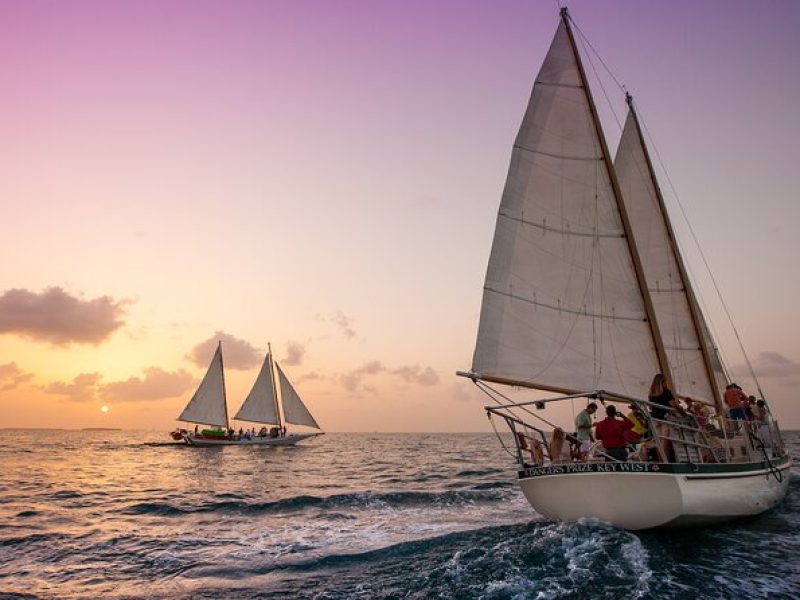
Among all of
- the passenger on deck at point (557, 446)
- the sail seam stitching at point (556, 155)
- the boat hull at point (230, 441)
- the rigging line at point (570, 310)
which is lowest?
the passenger on deck at point (557, 446)

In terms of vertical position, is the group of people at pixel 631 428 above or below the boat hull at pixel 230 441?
below

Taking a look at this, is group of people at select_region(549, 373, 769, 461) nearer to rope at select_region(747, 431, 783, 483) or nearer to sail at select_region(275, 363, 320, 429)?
rope at select_region(747, 431, 783, 483)

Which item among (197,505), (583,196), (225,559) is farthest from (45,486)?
(583,196)

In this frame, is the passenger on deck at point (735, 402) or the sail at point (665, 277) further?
the sail at point (665, 277)

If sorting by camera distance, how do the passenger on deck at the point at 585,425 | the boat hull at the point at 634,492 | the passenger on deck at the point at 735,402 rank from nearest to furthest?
the boat hull at the point at 634,492 < the passenger on deck at the point at 585,425 < the passenger on deck at the point at 735,402

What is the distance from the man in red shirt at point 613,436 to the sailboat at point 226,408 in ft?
228

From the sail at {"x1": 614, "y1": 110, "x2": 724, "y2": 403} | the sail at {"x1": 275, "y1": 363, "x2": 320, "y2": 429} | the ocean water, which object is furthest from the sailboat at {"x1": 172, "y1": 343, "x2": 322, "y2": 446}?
A: the sail at {"x1": 614, "y1": 110, "x2": 724, "y2": 403}

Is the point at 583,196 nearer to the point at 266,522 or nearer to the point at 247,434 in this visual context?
the point at 266,522

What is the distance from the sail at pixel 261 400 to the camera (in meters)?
80.7

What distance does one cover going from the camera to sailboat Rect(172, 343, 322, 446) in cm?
8031

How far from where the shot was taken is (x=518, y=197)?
17062 mm

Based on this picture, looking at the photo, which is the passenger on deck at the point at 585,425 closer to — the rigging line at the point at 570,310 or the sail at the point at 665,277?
the rigging line at the point at 570,310

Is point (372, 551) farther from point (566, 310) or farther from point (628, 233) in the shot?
point (628, 233)

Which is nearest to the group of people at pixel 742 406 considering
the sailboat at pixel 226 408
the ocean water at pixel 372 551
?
the ocean water at pixel 372 551
